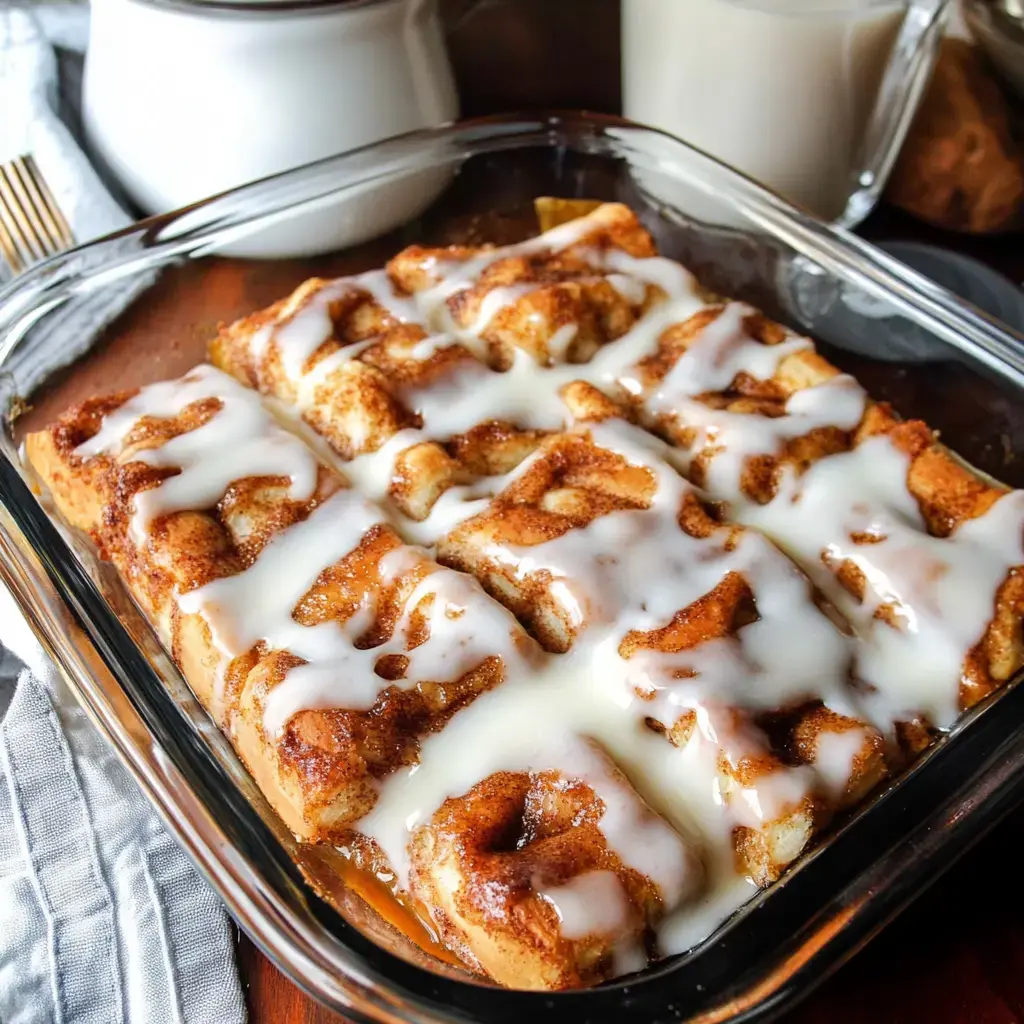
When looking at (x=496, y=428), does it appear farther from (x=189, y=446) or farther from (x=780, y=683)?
(x=780, y=683)

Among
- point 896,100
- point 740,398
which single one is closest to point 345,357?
point 740,398

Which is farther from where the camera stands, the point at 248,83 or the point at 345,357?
the point at 248,83

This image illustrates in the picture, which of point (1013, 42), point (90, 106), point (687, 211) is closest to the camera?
point (687, 211)

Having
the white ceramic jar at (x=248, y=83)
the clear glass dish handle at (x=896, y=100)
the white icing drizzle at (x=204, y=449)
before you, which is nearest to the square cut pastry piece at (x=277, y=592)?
the white icing drizzle at (x=204, y=449)

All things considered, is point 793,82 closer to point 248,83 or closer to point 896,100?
point 896,100

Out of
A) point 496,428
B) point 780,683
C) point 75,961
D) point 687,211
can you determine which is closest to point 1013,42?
point 687,211

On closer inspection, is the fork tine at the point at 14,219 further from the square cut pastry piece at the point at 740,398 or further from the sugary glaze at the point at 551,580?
the square cut pastry piece at the point at 740,398

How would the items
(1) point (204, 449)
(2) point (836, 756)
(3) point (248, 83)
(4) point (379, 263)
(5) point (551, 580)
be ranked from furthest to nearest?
(4) point (379, 263) → (3) point (248, 83) → (1) point (204, 449) → (5) point (551, 580) → (2) point (836, 756)
